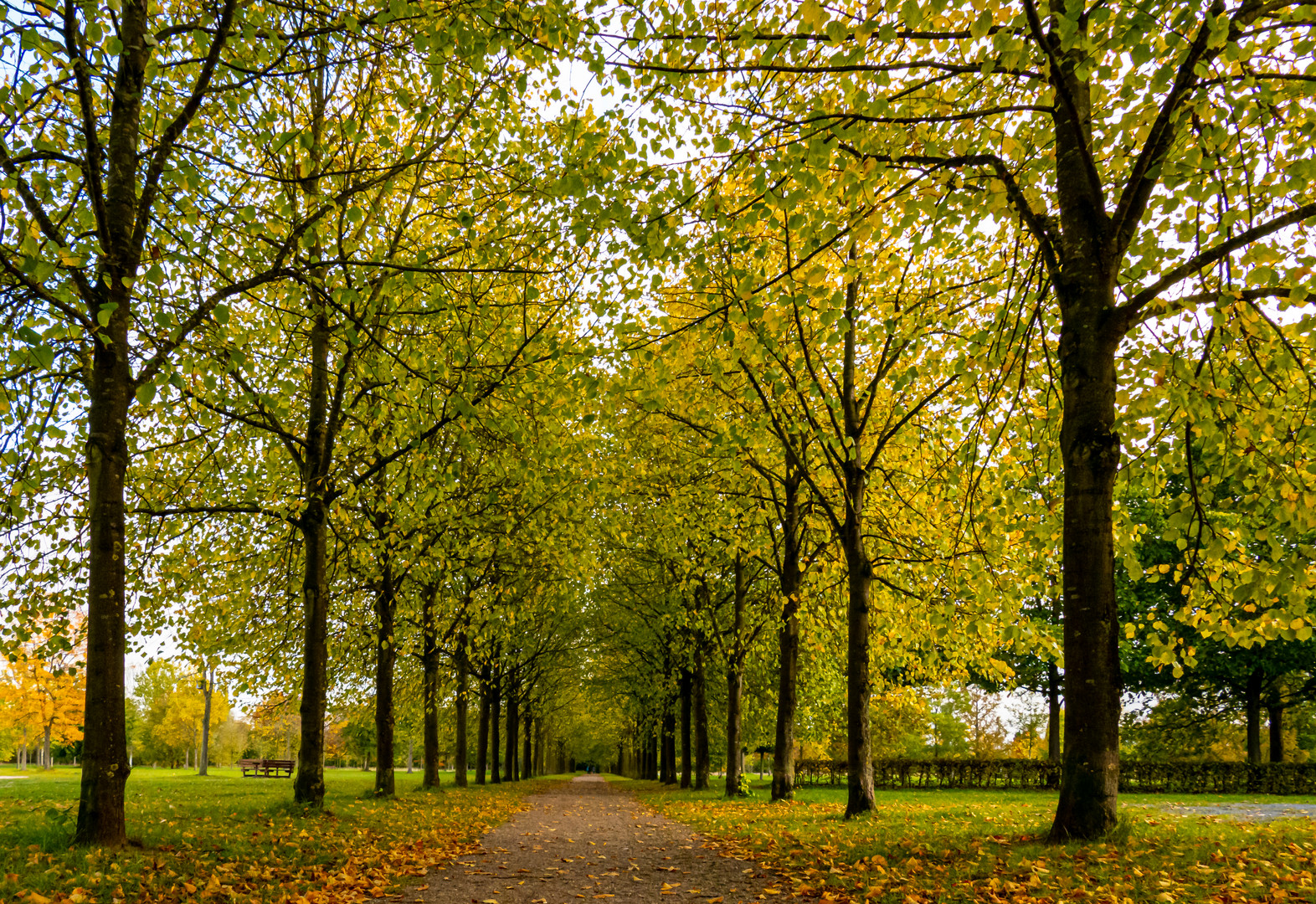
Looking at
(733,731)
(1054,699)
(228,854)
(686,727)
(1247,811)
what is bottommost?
(1054,699)

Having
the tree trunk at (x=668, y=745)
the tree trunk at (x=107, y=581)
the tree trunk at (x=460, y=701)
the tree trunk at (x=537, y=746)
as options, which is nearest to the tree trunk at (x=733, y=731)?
the tree trunk at (x=460, y=701)

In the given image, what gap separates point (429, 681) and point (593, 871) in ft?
39.5

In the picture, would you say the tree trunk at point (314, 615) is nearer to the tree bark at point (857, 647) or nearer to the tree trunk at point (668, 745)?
the tree bark at point (857, 647)

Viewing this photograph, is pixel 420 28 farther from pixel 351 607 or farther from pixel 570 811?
pixel 570 811

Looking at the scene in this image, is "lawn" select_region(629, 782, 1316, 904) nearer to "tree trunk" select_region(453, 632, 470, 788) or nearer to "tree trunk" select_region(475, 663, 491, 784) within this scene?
"tree trunk" select_region(453, 632, 470, 788)

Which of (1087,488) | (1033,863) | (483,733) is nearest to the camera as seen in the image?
(1033,863)

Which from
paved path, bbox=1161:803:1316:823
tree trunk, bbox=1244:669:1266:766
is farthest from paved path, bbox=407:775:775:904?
tree trunk, bbox=1244:669:1266:766

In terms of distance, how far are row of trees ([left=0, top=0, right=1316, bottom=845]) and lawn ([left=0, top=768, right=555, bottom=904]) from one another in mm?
771

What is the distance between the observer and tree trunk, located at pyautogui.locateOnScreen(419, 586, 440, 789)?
1709 cm

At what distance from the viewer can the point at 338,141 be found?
12.0 meters

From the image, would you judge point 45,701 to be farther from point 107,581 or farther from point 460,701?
point 107,581

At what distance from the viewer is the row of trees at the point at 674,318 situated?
630 centimetres

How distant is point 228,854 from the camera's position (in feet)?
23.4

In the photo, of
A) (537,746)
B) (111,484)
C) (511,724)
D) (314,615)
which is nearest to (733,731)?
(314,615)
